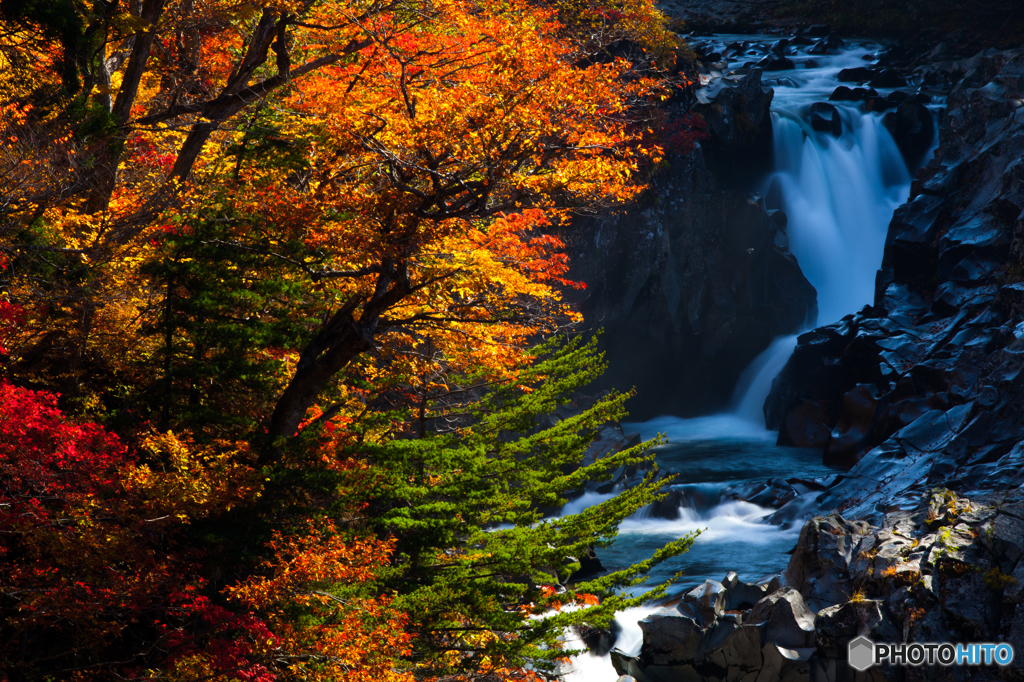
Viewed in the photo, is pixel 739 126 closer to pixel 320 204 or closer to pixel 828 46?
pixel 828 46

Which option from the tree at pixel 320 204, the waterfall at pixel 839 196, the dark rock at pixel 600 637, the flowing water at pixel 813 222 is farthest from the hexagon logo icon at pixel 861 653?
the waterfall at pixel 839 196

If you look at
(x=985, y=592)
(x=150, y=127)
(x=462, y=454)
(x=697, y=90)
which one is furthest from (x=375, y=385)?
(x=697, y=90)

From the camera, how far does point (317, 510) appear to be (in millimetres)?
8766

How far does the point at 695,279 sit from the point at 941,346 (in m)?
11.2

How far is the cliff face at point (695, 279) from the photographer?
93.4ft

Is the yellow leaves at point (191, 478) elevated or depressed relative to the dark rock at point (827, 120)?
depressed

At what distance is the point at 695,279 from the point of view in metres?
29.0

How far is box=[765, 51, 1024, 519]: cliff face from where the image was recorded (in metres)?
15.4

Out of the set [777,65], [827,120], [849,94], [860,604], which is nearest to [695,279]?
[827,120]

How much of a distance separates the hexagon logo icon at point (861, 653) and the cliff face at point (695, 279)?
60.2 ft

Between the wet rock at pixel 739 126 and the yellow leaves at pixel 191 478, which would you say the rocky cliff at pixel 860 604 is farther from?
the wet rock at pixel 739 126

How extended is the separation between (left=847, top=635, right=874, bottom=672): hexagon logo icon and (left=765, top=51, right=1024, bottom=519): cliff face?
200 inches

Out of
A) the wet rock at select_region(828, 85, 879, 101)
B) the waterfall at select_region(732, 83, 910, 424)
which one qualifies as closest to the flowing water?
the waterfall at select_region(732, 83, 910, 424)

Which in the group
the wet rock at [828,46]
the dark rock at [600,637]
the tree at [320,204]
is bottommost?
the dark rock at [600,637]
